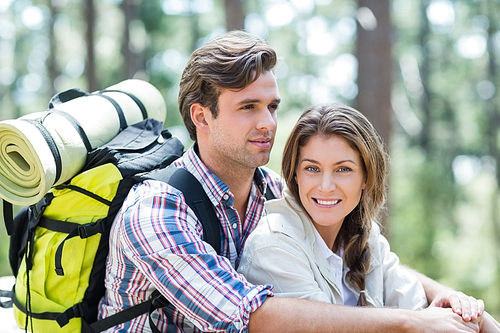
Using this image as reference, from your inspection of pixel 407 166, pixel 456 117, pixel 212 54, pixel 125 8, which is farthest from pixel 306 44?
pixel 212 54

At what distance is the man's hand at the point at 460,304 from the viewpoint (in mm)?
2125

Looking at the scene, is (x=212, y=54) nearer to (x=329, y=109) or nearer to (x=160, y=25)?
(x=329, y=109)

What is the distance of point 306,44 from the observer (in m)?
23.6

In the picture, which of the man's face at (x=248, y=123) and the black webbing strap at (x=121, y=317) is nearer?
the black webbing strap at (x=121, y=317)

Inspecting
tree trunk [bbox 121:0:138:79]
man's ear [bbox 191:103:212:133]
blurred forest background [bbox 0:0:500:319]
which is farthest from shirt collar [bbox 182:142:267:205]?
tree trunk [bbox 121:0:138:79]

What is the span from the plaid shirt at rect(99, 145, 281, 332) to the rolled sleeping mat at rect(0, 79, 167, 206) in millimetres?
324

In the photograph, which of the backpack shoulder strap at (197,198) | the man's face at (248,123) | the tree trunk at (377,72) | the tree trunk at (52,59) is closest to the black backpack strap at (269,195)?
the man's face at (248,123)

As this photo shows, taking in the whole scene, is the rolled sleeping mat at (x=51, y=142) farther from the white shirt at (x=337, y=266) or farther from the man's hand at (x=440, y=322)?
the man's hand at (x=440, y=322)

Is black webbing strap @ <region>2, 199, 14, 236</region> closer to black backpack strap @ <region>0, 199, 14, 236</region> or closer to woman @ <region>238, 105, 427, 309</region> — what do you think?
black backpack strap @ <region>0, 199, 14, 236</region>

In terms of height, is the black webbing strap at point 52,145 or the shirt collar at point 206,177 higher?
the black webbing strap at point 52,145

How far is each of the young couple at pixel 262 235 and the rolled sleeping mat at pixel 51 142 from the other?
332mm

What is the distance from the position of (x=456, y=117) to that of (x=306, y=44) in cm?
759

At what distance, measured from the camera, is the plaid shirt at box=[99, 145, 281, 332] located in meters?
1.96

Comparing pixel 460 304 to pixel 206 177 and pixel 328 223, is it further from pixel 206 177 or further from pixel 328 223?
pixel 206 177
